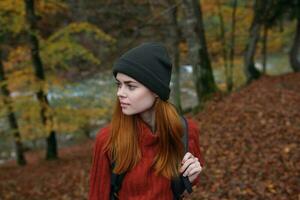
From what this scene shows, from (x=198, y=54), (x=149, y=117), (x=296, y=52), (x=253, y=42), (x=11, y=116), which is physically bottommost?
(x=11, y=116)

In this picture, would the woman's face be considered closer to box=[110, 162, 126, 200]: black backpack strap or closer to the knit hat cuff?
the knit hat cuff

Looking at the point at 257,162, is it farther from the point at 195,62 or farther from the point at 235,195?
the point at 195,62

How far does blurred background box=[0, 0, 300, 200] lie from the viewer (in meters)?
8.22

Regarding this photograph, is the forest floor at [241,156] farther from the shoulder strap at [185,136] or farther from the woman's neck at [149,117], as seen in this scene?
the woman's neck at [149,117]

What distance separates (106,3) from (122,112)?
1631 centimetres

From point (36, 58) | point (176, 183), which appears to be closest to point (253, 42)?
point (36, 58)

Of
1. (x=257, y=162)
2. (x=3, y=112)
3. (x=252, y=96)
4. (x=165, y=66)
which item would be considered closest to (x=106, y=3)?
(x=3, y=112)

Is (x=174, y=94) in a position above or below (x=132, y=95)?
below

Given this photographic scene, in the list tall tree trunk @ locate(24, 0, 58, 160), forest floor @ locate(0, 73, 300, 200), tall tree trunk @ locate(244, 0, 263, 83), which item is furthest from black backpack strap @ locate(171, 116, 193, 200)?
A: tall tree trunk @ locate(244, 0, 263, 83)

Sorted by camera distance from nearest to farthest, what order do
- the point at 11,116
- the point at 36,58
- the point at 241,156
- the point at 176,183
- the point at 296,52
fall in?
the point at 176,183, the point at 241,156, the point at 36,58, the point at 11,116, the point at 296,52

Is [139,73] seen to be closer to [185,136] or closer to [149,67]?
[149,67]

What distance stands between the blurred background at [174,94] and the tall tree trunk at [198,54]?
0.03 meters

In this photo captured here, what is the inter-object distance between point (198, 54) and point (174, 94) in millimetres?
4023

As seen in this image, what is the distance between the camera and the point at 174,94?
19156mm
